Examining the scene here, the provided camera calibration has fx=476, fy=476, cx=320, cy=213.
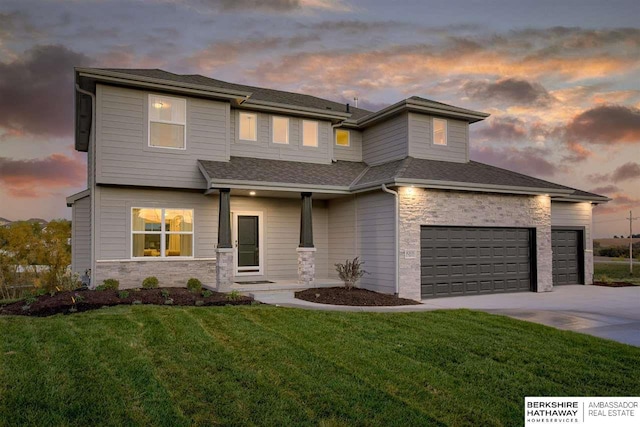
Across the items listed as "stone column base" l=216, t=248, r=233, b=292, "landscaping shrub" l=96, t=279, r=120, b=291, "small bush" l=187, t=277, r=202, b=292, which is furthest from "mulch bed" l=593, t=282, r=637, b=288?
"landscaping shrub" l=96, t=279, r=120, b=291

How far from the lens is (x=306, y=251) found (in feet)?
44.2

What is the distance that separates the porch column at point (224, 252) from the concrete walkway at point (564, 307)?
950 millimetres

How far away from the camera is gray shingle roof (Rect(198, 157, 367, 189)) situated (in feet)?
42.8

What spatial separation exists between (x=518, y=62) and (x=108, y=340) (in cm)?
1426

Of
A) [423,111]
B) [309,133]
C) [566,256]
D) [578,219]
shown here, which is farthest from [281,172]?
[578,219]

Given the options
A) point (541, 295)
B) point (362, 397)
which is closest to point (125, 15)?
point (362, 397)

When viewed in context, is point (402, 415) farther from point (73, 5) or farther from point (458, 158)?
point (73, 5)

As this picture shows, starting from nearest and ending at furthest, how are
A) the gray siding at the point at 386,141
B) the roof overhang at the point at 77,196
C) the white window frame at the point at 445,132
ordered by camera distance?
1. the roof overhang at the point at 77,196
2. the gray siding at the point at 386,141
3. the white window frame at the point at 445,132

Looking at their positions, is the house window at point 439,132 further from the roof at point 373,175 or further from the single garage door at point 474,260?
the single garage door at point 474,260

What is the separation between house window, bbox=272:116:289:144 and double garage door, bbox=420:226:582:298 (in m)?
5.49

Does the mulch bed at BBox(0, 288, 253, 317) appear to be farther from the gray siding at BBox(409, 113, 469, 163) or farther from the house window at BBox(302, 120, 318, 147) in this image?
the gray siding at BBox(409, 113, 469, 163)

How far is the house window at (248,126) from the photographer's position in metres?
14.9

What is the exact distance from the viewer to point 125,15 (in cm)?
1370

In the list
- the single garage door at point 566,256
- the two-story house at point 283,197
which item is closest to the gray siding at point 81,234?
the two-story house at point 283,197
